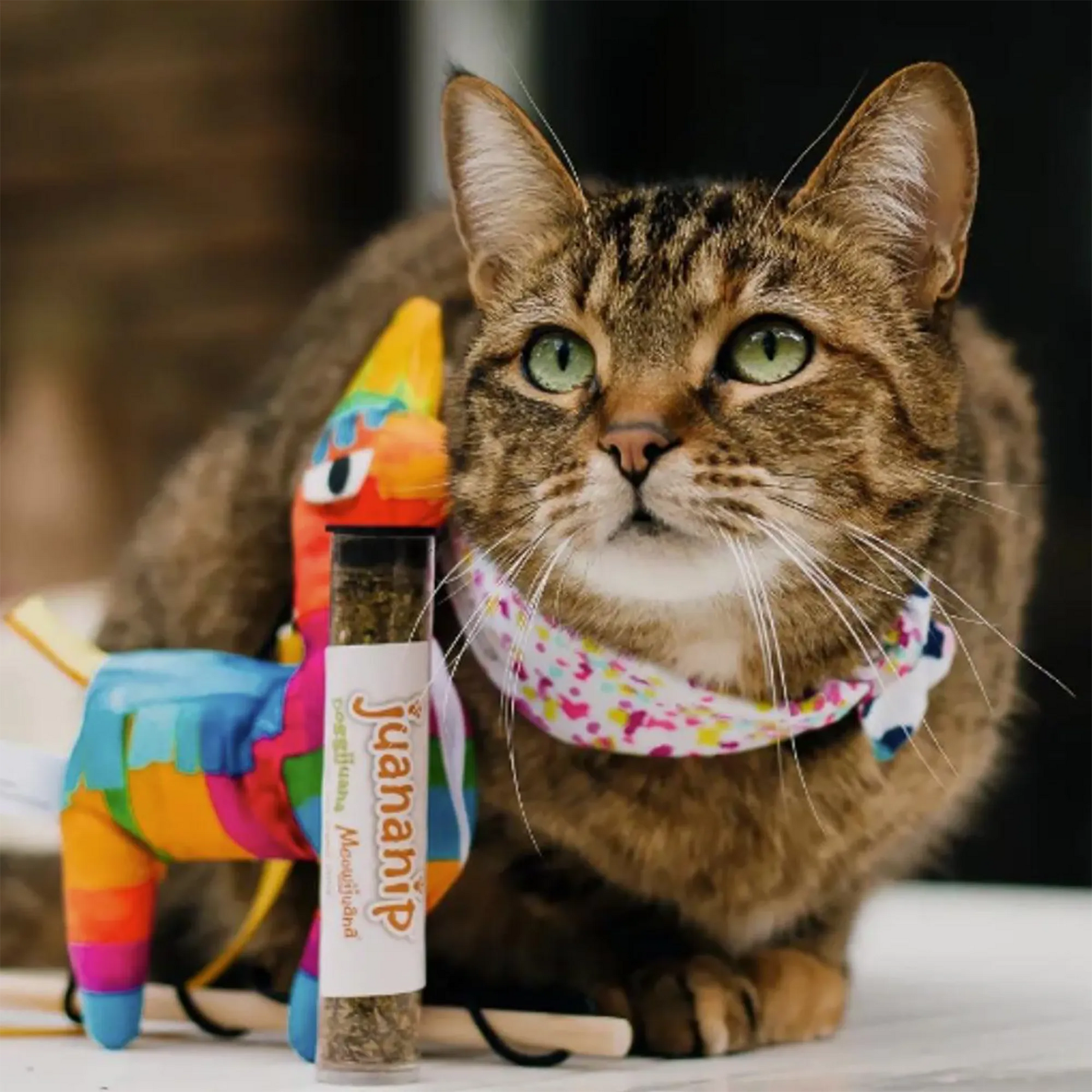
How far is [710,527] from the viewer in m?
0.97

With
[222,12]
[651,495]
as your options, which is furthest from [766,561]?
[222,12]

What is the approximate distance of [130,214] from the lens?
2.75m

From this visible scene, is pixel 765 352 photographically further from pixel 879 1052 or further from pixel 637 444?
pixel 879 1052

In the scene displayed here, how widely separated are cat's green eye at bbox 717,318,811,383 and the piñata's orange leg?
0.43 metres

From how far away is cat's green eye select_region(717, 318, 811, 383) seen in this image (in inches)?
39.6

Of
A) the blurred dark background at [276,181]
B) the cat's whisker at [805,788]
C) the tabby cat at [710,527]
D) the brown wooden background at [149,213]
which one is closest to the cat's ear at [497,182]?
the tabby cat at [710,527]

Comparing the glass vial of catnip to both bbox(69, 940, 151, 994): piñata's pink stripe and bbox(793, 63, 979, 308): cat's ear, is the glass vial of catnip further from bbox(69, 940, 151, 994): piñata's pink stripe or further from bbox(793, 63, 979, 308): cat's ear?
bbox(793, 63, 979, 308): cat's ear

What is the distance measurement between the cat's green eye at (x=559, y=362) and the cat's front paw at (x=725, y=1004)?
363 mm

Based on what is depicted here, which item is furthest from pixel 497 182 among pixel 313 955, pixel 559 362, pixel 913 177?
pixel 313 955

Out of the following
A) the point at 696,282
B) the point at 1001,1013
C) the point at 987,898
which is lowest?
the point at 987,898

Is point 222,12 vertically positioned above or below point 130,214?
above

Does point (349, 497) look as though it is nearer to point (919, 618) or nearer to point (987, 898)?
point (919, 618)

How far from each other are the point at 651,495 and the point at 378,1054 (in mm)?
326

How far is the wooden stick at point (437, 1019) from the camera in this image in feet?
3.51
